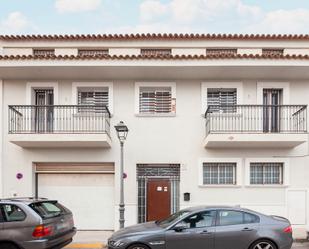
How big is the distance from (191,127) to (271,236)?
479 cm

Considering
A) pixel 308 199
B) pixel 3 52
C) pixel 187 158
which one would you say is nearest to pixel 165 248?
pixel 187 158

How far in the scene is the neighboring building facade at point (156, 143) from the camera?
36.8ft

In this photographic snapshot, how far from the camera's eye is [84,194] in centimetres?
1167

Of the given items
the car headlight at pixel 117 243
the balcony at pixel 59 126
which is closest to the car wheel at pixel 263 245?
the car headlight at pixel 117 243

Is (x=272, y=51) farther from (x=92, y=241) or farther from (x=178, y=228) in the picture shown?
(x=92, y=241)

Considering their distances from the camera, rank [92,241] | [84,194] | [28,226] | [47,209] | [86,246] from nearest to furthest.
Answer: [28,226] < [47,209] < [86,246] < [92,241] < [84,194]

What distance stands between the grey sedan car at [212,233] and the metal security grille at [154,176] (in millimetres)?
3530

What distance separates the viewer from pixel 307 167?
11.4 m

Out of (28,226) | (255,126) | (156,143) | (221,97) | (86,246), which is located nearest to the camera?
(28,226)

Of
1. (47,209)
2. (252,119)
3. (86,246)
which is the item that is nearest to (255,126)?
(252,119)

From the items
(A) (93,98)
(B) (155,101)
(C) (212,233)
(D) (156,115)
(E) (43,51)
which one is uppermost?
(E) (43,51)

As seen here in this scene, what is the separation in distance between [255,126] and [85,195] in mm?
6303

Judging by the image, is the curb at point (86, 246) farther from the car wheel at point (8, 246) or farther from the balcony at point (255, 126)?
the balcony at point (255, 126)

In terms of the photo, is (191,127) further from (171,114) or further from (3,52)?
(3,52)
